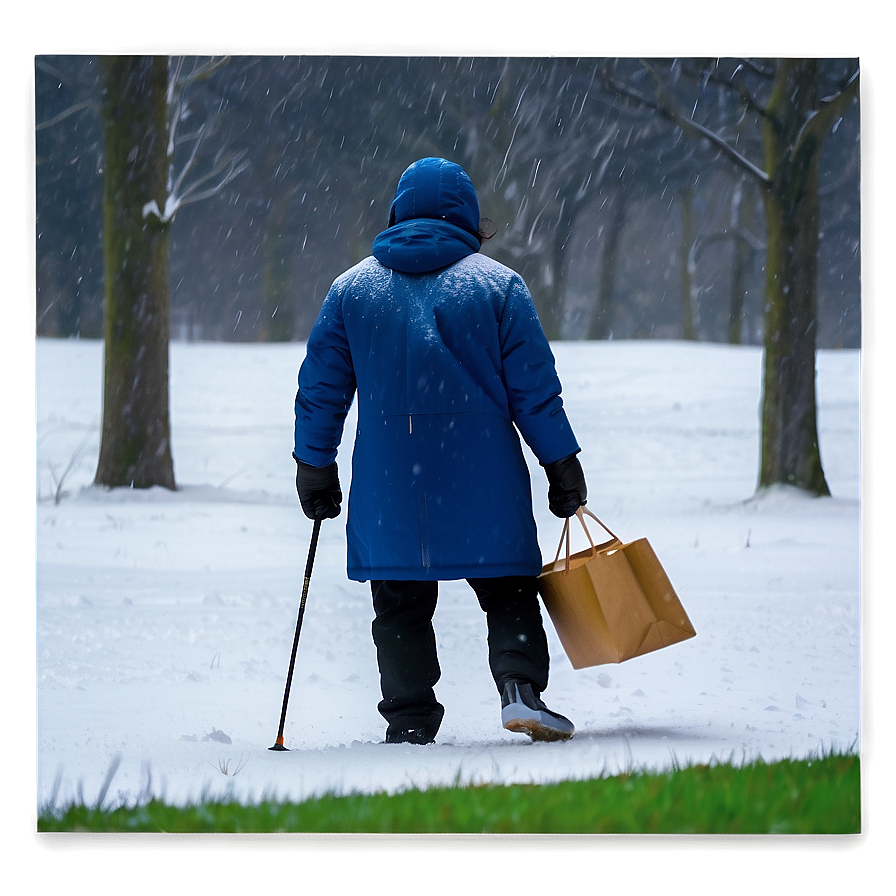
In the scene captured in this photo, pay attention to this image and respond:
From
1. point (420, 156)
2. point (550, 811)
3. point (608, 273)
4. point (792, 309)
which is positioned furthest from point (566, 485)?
point (608, 273)

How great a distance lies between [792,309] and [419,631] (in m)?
6.65

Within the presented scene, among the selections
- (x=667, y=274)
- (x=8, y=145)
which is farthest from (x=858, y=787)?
(x=667, y=274)

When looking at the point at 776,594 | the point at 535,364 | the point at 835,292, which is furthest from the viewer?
the point at 835,292

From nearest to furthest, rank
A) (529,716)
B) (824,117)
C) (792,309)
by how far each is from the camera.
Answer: (529,716) → (824,117) → (792,309)

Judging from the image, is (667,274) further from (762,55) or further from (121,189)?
(762,55)

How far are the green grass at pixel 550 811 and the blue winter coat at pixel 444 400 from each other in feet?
2.61

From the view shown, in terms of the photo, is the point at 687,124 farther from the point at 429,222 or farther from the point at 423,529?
the point at 423,529

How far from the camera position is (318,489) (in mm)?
3682

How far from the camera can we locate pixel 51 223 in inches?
752

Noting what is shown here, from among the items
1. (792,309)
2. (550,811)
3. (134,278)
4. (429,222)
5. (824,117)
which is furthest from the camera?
(134,278)

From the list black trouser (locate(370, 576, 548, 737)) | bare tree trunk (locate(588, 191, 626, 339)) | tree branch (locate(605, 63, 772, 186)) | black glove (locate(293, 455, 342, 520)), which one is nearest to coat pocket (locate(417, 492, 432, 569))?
black trouser (locate(370, 576, 548, 737))

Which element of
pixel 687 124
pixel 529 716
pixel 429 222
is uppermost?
pixel 687 124

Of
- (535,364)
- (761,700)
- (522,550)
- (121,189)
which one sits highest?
(121,189)

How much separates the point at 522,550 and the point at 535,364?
0.58 m
